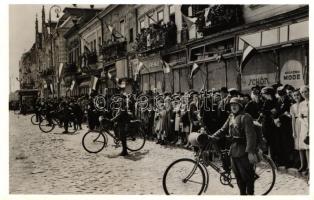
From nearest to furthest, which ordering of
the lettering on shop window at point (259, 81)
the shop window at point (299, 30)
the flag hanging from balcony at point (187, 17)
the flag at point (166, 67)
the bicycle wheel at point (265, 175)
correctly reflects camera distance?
the bicycle wheel at point (265, 175)
the shop window at point (299, 30)
the lettering on shop window at point (259, 81)
the flag hanging from balcony at point (187, 17)
the flag at point (166, 67)

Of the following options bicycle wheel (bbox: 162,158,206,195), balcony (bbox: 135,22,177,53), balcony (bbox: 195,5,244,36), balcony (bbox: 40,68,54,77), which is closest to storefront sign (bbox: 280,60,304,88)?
balcony (bbox: 195,5,244,36)

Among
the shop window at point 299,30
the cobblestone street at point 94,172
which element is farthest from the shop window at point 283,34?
the cobblestone street at point 94,172

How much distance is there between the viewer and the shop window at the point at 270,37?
1013 cm

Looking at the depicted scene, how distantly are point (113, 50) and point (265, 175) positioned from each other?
14.0 m

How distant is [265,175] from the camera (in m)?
6.84

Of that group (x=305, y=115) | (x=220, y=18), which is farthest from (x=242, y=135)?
(x=220, y=18)

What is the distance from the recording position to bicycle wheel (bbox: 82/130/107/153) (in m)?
11.1

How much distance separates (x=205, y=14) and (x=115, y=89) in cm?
871

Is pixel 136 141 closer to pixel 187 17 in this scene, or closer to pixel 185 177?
pixel 187 17

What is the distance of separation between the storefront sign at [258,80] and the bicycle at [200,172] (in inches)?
158

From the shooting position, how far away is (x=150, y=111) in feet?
43.5

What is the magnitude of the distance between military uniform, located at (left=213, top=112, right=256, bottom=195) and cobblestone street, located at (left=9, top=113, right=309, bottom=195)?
92cm

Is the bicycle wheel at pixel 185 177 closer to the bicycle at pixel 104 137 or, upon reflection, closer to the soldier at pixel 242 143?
the soldier at pixel 242 143
